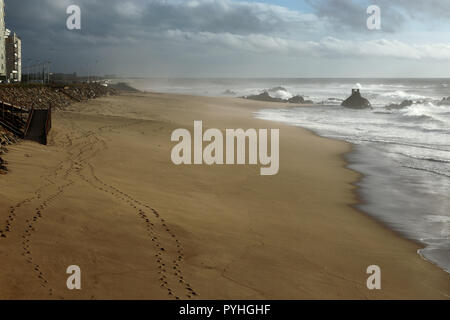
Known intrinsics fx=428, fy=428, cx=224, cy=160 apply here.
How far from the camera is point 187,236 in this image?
8578 mm

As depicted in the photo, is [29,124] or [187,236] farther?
[29,124]

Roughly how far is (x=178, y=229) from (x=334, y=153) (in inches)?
552

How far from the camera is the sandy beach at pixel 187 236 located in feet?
Result: 21.7

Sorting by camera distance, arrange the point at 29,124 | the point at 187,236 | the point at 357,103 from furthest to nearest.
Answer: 1. the point at 357,103
2. the point at 29,124
3. the point at 187,236

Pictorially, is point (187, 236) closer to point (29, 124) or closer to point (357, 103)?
point (29, 124)

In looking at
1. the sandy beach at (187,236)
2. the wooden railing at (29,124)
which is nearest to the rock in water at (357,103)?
the sandy beach at (187,236)

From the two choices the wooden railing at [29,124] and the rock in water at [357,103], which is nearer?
the wooden railing at [29,124]

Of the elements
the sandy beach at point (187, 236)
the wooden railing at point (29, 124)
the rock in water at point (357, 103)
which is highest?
the rock in water at point (357, 103)

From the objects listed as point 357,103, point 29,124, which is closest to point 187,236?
point 29,124

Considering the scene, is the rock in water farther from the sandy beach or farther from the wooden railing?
the wooden railing

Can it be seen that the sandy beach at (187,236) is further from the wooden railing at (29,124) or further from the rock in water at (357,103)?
the rock in water at (357,103)

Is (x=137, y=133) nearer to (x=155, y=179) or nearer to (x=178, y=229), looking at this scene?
(x=155, y=179)

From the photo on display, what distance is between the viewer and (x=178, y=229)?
29.1 feet

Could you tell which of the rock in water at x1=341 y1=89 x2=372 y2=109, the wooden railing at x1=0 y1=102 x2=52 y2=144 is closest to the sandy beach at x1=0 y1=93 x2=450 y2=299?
the wooden railing at x1=0 y1=102 x2=52 y2=144
